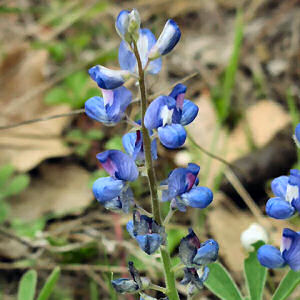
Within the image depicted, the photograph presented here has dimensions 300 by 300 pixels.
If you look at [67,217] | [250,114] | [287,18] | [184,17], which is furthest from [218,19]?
[67,217]

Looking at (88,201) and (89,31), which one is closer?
(88,201)

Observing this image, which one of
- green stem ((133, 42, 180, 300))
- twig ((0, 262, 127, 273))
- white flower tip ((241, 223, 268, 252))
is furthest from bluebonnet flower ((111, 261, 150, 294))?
twig ((0, 262, 127, 273))

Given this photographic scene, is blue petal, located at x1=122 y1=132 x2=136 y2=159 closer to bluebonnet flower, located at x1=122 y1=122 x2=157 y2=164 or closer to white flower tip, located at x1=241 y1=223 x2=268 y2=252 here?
bluebonnet flower, located at x1=122 y1=122 x2=157 y2=164

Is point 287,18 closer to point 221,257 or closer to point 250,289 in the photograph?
point 221,257

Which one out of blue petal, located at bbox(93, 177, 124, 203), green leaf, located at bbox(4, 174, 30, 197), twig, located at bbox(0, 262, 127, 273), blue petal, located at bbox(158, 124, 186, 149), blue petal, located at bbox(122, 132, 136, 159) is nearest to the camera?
blue petal, located at bbox(158, 124, 186, 149)

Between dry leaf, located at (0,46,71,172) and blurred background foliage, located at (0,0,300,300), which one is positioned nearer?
blurred background foliage, located at (0,0,300,300)

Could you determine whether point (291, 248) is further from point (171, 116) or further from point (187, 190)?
point (171, 116)
